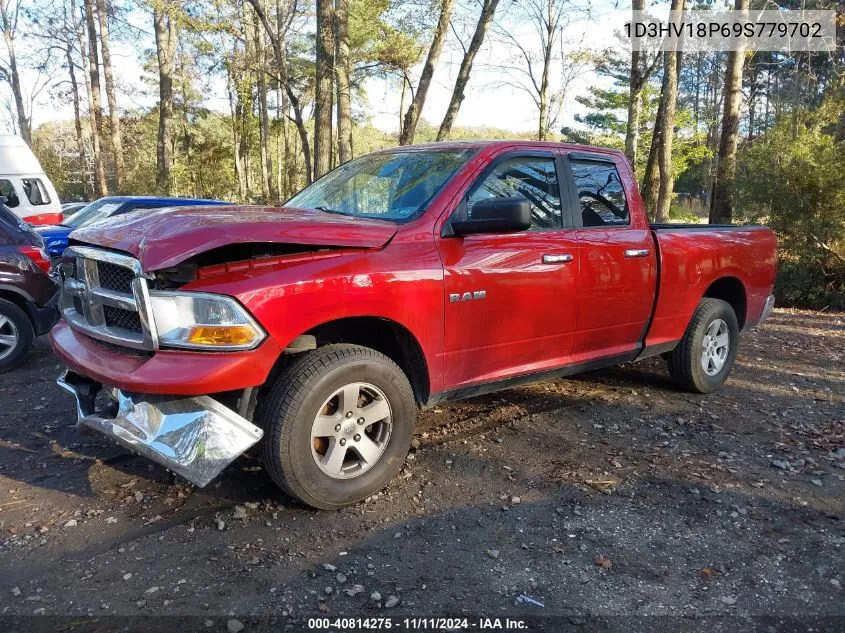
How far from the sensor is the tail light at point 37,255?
602 cm

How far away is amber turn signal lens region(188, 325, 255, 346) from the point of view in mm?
2744

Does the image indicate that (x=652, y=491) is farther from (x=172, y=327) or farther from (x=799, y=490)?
(x=172, y=327)

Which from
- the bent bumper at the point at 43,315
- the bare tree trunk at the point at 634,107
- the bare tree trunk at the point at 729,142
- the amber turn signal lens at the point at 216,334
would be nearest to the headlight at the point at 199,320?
the amber turn signal lens at the point at 216,334

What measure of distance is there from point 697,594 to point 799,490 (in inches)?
56.0

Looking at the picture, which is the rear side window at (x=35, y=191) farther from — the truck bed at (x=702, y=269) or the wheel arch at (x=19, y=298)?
the truck bed at (x=702, y=269)

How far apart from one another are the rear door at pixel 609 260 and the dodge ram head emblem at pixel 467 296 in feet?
2.89

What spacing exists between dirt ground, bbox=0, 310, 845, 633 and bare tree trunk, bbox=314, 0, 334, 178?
8.26 meters

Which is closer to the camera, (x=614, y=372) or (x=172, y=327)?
(x=172, y=327)

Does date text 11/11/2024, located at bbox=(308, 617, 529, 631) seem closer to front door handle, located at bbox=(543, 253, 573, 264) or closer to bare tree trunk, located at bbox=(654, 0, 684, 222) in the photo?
front door handle, located at bbox=(543, 253, 573, 264)

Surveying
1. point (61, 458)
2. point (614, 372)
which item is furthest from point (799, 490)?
point (61, 458)

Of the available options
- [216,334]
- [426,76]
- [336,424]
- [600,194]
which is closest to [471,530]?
[336,424]

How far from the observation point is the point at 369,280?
3.11 meters

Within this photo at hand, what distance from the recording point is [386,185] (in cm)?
397

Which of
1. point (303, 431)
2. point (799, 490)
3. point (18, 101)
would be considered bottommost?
point (799, 490)
